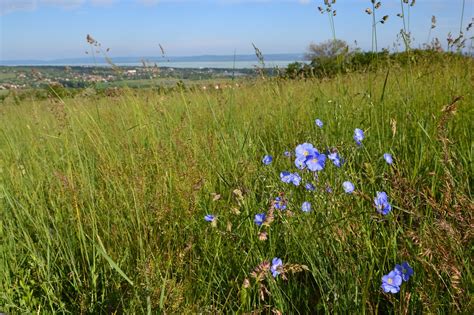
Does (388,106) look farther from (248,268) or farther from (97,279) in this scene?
(97,279)

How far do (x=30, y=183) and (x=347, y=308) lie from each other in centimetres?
163

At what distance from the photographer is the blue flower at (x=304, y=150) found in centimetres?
133

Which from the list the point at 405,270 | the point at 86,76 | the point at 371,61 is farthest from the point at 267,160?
the point at 371,61

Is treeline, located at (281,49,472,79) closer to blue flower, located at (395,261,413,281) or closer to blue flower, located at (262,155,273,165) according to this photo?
blue flower, located at (262,155,273,165)

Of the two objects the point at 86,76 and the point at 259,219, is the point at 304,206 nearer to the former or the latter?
the point at 259,219

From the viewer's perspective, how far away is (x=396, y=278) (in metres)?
1.06

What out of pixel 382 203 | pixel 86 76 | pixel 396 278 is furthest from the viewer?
pixel 86 76

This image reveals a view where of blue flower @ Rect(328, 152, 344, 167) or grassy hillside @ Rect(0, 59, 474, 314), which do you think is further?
blue flower @ Rect(328, 152, 344, 167)

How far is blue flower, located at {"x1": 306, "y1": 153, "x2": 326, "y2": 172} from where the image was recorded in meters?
1.31

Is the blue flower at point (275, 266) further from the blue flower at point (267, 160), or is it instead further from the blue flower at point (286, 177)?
the blue flower at point (267, 160)

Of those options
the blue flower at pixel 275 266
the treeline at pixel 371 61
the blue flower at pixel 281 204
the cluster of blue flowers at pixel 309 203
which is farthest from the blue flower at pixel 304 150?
the treeline at pixel 371 61

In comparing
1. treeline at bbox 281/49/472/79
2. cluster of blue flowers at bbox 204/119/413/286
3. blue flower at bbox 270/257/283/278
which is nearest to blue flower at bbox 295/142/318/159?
cluster of blue flowers at bbox 204/119/413/286

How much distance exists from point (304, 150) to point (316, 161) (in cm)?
5

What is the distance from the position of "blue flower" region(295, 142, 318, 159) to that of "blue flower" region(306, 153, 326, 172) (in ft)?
0.05
